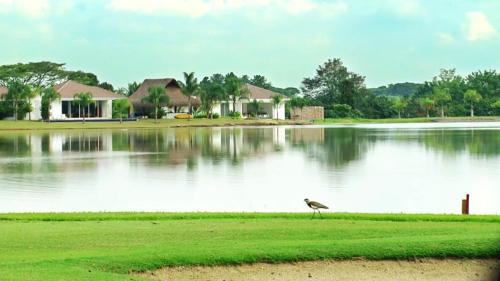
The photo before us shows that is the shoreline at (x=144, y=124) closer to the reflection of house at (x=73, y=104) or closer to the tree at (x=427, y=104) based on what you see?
the reflection of house at (x=73, y=104)

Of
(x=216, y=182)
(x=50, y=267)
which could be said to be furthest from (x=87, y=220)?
(x=216, y=182)

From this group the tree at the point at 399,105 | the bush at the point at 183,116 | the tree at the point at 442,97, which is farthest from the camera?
the tree at the point at 399,105

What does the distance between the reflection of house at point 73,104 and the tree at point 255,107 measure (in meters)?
20.6

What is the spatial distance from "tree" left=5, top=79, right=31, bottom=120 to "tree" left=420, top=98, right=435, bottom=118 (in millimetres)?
62416

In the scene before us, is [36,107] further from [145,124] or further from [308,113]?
[308,113]

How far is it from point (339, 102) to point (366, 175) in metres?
105

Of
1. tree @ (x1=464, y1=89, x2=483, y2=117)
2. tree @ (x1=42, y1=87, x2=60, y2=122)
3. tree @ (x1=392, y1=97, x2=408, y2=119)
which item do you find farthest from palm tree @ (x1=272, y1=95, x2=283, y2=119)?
tree @ (x1=42, y1=87, x2=60, y2=122)

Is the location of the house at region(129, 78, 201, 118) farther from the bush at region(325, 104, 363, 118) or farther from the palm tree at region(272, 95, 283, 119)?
the bush at region(325, 104, 363, 118)

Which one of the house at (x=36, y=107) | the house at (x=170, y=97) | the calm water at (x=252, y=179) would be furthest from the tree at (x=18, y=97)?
the calm water at (x=252, y=179)

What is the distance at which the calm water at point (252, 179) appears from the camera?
21062 mm

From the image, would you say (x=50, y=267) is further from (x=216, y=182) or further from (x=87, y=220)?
(x=216, y=182)

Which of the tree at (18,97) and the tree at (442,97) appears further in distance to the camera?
the tree at (442,97)

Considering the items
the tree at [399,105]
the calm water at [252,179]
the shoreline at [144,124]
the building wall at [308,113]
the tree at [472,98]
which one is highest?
the tree at [472,98]

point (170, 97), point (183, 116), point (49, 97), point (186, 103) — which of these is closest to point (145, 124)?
point (183, 116)
